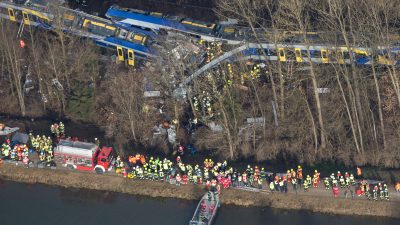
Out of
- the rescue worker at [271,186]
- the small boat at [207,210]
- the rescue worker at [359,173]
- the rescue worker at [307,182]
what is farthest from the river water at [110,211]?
the rescue worker at [359,173]

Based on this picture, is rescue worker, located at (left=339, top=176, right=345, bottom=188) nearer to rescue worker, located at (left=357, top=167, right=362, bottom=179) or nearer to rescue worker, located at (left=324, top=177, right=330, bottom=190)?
rescue worker, located at (left=324, top=177, right=330, bottom=190)

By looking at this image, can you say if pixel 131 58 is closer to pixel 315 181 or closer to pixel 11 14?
pixel 11 14

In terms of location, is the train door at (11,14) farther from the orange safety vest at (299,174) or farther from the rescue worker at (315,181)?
the rescue worker at (315,181)

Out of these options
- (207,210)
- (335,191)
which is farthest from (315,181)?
(207,210)

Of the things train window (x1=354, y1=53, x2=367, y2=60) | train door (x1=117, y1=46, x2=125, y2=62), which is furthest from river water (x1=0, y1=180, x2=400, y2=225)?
train door (x1=117, y1=46, x2=125, y2=62)

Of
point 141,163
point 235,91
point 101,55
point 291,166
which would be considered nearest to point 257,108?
point 235,91

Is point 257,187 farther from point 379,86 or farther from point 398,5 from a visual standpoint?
point 398,5
